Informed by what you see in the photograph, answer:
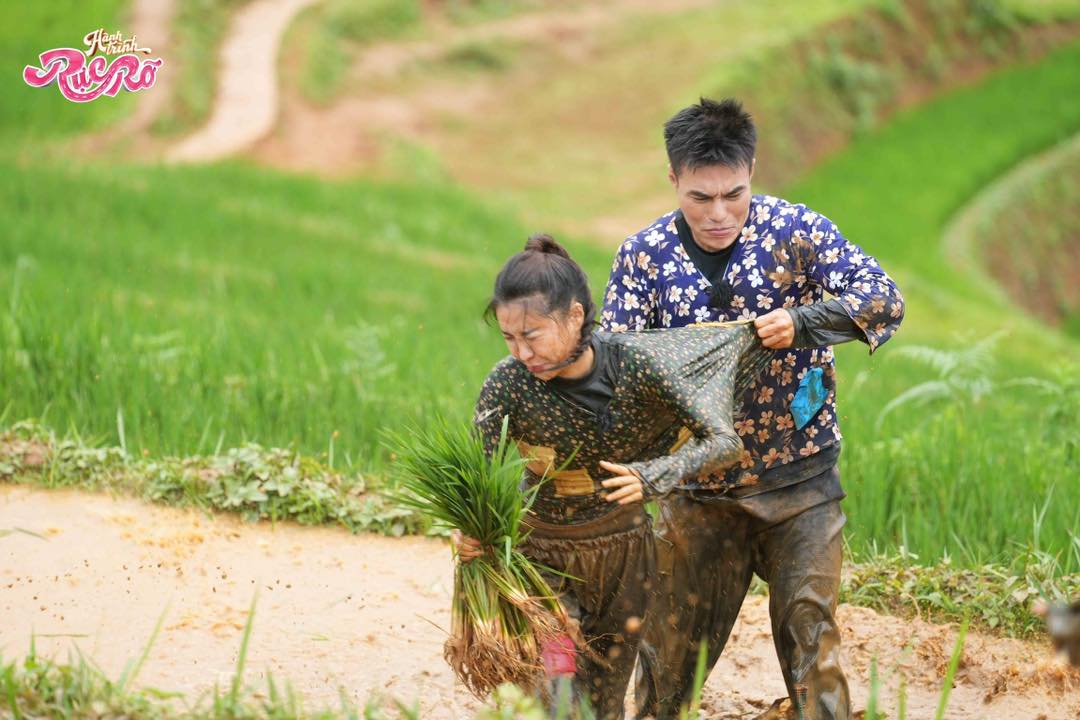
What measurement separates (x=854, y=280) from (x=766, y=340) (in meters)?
0.32

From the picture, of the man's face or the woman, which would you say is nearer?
the woman

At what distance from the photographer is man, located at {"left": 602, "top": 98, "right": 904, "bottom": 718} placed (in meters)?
3.90

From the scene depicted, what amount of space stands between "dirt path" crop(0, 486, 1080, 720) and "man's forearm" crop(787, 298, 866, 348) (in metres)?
1.43

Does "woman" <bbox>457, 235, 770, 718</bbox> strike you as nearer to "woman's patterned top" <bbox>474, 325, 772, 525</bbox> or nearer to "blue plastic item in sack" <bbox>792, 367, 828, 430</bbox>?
"woman's patterned top" <bbox>474, 325, 772, 525</bbox>

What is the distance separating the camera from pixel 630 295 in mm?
4168

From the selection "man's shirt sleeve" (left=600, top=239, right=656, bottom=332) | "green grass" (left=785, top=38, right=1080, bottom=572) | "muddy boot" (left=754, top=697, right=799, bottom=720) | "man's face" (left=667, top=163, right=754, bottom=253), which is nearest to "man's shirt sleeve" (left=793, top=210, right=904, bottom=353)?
"man's face" (left=667, top=163, right=754, bottom=253)

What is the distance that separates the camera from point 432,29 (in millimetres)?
23484

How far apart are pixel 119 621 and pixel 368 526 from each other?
1328mm

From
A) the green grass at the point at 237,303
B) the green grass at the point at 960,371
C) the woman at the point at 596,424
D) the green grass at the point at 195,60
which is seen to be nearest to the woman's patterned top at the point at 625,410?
the woman at the point at 596,424

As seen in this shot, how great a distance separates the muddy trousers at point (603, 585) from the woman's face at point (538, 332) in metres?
0.53

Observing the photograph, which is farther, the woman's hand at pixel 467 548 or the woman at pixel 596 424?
the woman's hand at pixel 467 548

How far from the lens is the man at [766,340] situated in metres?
3.90

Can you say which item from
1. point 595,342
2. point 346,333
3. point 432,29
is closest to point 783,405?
point 595,342

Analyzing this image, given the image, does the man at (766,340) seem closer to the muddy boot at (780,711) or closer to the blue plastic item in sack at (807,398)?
the blue plastic item in sack at (807,398)
